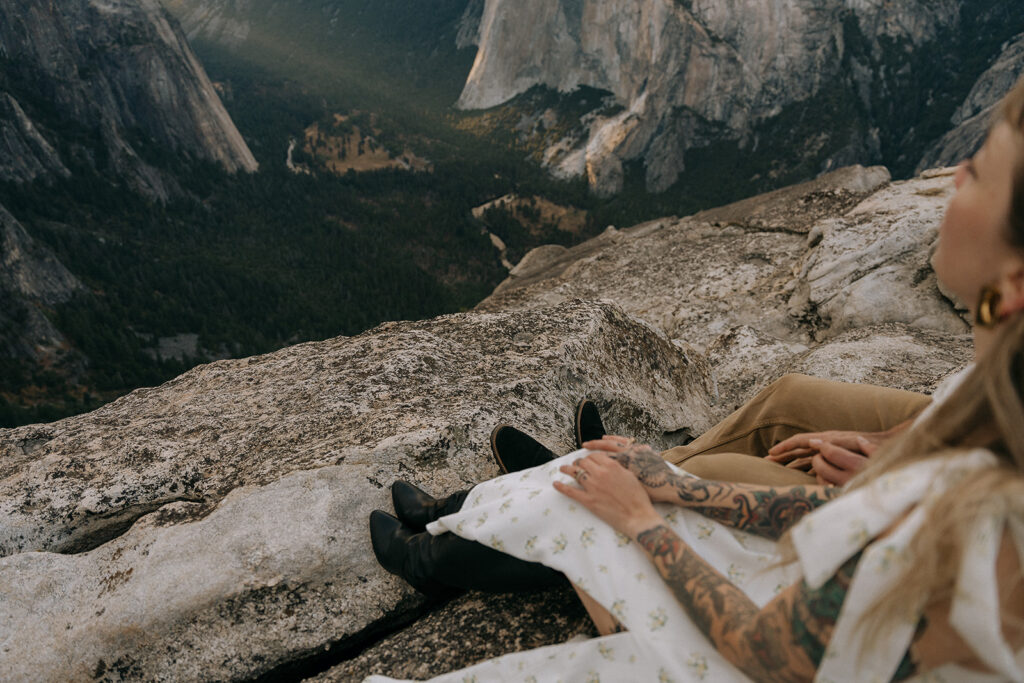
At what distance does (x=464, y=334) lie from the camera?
4371 millimetres

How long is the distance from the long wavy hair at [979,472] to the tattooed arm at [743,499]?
611 mm

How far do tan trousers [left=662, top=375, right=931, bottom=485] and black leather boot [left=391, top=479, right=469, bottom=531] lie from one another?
100 cm

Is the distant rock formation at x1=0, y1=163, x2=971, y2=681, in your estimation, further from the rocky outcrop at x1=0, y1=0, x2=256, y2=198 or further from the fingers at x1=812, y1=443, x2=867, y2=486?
the rocky outcrop at x1=0, y1=0, x2=256, y2=198

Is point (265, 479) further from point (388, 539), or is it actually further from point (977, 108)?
point (977, 108)

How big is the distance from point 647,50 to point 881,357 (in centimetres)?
9617

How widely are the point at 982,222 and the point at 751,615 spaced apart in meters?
1.03

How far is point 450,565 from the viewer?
2.19 metres

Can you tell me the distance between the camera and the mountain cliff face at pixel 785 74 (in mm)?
78812

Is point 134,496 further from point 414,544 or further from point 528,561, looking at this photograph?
point 528,561

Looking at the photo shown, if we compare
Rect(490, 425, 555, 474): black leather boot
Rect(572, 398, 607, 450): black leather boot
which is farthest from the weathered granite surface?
Rect(490, 425, 555, 474): black leather boot

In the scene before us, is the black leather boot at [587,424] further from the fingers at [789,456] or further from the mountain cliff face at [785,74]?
the mountain cliff face at [785,74]

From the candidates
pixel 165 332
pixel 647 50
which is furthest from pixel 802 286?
pixel 647 50

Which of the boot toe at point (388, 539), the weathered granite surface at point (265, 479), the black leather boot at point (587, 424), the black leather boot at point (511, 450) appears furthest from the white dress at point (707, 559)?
the black leather boot at point (587, 424)

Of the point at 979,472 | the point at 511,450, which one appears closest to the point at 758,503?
the point at 979,472
